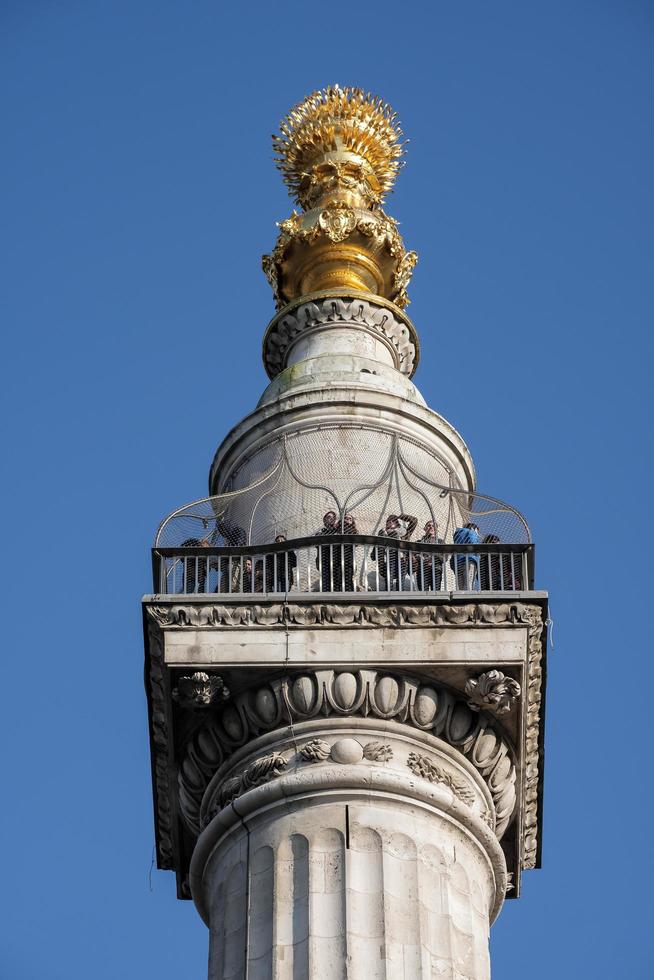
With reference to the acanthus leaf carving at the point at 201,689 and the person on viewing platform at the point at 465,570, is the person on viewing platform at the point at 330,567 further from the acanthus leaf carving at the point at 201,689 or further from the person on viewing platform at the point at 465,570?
the acanthus leaf carving at the point at 201,689

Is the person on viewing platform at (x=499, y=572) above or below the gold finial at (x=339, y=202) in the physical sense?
below

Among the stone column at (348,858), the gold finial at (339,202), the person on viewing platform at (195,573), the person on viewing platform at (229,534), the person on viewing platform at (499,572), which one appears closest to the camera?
the stone column at (348,858)

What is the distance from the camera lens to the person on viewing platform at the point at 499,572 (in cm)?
2406

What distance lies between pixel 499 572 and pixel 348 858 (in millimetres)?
4547

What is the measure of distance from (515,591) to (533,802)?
2.96 m

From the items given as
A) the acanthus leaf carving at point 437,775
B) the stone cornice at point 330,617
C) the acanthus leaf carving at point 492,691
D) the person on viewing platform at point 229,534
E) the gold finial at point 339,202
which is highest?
the gold finial at point 339,202

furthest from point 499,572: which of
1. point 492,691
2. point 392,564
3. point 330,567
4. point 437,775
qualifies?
point 437,775

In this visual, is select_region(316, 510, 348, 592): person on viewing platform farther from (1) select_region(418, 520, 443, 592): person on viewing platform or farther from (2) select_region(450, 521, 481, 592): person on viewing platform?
(2) select_region(450, 521, 481, 592): person on viewing platform

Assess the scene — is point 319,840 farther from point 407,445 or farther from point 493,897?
point 407,445

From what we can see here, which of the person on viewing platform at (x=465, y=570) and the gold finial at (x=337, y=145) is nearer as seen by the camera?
the person on viewing platform at (x=465, y=570)

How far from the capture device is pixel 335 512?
25.6 meters

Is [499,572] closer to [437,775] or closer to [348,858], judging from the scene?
[437,775]

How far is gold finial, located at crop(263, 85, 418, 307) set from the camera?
3400cm

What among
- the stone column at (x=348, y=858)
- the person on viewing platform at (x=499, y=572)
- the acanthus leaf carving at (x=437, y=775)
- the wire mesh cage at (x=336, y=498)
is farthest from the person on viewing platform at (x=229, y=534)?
the acanthus leaf carving at (x=437, y=775)
